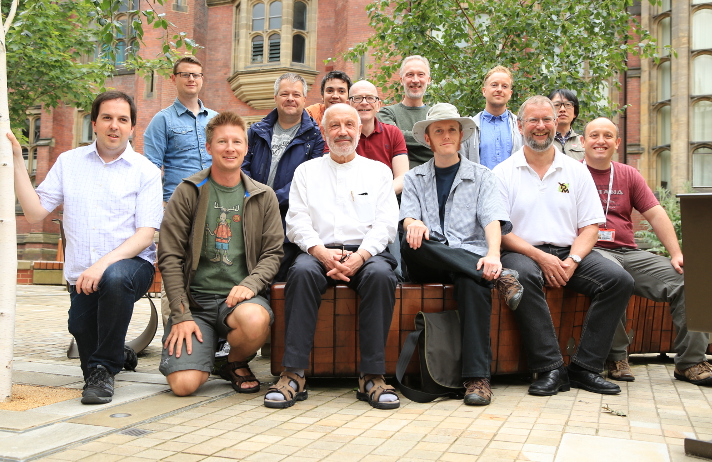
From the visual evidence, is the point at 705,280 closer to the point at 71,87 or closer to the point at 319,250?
the point at 319,250

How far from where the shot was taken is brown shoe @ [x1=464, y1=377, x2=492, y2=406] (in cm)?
427

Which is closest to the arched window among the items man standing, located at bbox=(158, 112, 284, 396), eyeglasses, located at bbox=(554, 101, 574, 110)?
eyeglasses, located at bbox=(554, 101, 574, 110)

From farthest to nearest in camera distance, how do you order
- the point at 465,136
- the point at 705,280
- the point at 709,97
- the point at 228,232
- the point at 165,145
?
the point at 709,97
the point at 165,145
the point at 465,136
the point at 228,232
the point at 705,280

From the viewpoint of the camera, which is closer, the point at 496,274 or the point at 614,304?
the point at 496,274

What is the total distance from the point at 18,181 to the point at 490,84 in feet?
13.1

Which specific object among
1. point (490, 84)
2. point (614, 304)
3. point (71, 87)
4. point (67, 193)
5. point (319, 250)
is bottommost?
point (614, 304)

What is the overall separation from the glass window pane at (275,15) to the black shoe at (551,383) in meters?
→ 19.2

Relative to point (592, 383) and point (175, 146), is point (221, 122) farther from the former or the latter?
point (592, 383)

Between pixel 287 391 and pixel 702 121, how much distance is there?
21810 millimetres

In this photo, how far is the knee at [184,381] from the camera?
4.33 metres

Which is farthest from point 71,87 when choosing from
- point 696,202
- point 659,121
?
point 659,121

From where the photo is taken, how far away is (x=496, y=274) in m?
4.54

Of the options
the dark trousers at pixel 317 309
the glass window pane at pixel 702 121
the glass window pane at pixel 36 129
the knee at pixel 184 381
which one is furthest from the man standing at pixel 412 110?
the glass window pane at pixel 36 129

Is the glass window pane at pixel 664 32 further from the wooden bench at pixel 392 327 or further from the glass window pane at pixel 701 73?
the wooden bench at pixel 392 327
